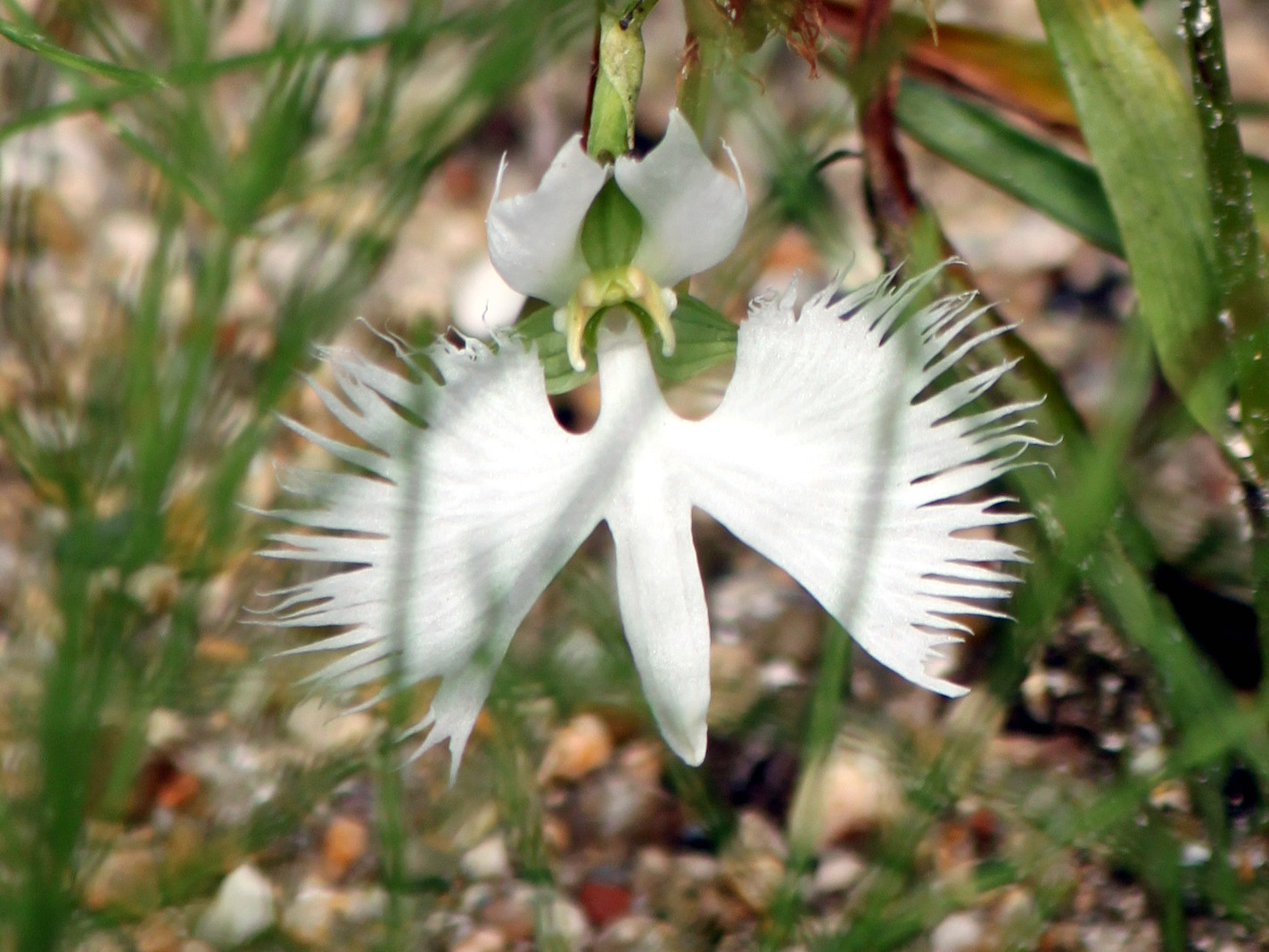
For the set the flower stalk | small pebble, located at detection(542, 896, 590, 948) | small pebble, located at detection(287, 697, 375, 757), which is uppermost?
the flower stalk

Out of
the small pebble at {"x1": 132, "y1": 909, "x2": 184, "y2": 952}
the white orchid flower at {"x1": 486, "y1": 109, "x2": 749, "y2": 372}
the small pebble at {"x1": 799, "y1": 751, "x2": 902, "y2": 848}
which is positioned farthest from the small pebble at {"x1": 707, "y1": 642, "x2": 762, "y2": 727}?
the small pebble at {"x1": 132, "y1": 909, "x2": 184, "y2": 952}

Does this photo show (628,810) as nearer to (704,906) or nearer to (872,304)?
(704,906)

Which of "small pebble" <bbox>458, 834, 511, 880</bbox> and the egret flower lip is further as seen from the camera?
"small pebble" <bbox>458, 834, 511, 880</bbox>

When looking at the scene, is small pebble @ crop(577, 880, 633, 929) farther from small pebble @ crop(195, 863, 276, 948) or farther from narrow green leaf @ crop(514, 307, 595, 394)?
narrow green leaf @ crop(514, 307, 595, 394)

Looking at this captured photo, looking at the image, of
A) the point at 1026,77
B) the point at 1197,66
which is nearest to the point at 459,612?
the point at 1197,66

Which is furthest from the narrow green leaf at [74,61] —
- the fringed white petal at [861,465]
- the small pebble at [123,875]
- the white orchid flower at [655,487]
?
the small pebble at [123,875]

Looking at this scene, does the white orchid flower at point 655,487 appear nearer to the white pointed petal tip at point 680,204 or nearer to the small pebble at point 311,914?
the white pointed petal tip at point 680,204

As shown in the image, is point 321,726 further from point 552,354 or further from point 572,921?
point 552,354
